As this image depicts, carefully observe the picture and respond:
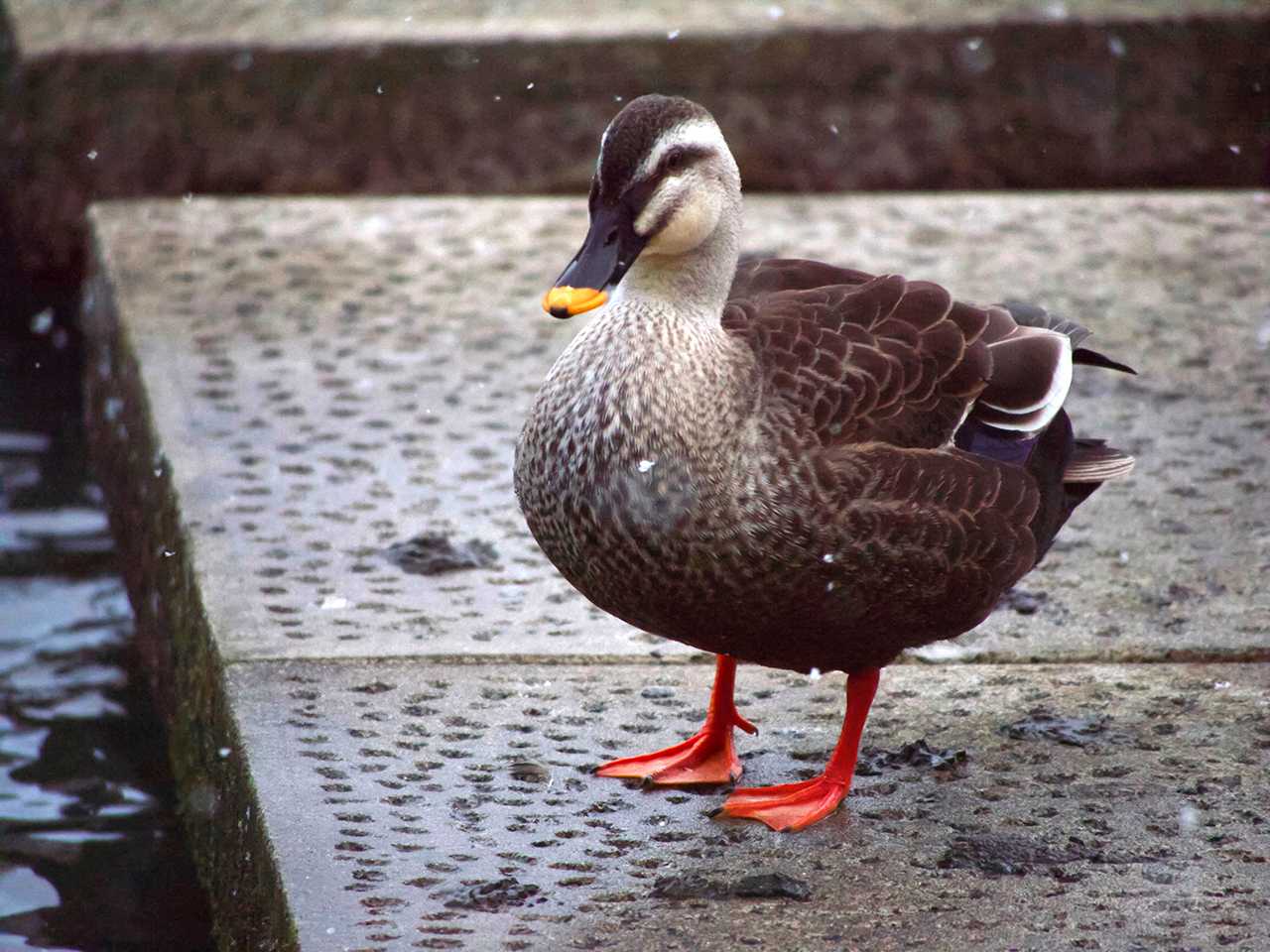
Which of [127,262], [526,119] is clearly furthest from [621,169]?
[526,119]

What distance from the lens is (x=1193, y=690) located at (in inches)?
140

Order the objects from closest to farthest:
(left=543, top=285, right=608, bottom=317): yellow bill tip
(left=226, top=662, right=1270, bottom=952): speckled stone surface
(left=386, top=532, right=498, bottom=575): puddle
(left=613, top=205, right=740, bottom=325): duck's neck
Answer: (left=226, top=662, right=1270, bottom=952): speckled stone surface, (left=543, top=285, right=608, bottom=317): yellow bill tip, (left=613, top=205, right=740, bottom=325): duck's neck, (left=386, top=532, right=498, bottom=575): puddle

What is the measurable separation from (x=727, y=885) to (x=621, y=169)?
1.17 metres

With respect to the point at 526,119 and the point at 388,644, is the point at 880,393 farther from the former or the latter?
the point at 526,119

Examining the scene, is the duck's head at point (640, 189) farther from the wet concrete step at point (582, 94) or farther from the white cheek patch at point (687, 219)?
the wet concrete step at point (582, 94)

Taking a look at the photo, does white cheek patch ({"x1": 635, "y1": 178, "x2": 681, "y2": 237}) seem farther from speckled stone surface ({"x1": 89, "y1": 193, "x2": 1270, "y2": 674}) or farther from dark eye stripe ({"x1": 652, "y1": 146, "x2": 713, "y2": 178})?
speckled stone surface ({"x1": 89, "y1": 193, "x2": 1270, "y2": 674})

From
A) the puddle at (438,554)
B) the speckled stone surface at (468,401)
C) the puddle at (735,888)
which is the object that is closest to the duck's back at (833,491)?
the puddle at (735,888)

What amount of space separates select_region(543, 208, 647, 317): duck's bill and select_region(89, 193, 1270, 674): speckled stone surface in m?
0.92

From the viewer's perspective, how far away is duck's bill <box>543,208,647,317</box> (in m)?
3.06

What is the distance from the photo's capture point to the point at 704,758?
10.9 feet

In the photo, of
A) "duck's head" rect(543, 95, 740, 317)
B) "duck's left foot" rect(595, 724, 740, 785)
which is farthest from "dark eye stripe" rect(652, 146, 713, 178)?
"duck's left foot" rect(595, 724, 740, 785)

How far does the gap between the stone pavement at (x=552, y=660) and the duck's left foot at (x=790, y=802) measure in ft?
0.10

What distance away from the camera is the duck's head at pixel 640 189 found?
10.2 feet

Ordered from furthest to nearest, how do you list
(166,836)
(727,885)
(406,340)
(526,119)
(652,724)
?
(526,119)
(406,340)
(166,836)
(652,724)
(727,885)
